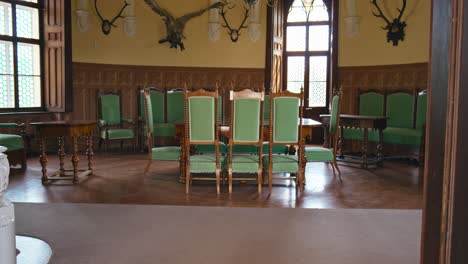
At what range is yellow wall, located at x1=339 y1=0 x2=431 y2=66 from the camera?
24.0ft

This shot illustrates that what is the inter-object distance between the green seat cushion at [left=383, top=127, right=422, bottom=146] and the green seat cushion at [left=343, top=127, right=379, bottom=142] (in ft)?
0.55

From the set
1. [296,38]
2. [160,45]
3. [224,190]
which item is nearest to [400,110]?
[296,38]

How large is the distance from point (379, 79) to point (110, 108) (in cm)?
505

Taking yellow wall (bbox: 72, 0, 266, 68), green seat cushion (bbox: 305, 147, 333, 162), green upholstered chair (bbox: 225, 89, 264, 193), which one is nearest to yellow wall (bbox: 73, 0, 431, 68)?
yellow wall (bbox: 72, 0, 266, 68)

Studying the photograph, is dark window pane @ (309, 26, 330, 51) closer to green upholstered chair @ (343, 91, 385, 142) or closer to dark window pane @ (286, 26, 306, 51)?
dark window pane @ (286, 26, 306, 51)

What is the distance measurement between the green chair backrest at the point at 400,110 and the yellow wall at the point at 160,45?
273cm

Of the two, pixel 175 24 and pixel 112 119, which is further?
pixel 175 24

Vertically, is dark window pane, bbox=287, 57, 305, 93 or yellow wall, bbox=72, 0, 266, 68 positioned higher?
yellow wall, bbox=72, 0, 266, 68

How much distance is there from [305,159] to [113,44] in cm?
505

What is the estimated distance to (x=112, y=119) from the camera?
7.96m

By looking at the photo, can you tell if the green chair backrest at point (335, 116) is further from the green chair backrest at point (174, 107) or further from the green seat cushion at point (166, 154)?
the green chair backrest at point (174, 107)

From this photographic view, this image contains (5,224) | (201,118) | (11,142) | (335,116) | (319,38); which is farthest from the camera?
(319,38)

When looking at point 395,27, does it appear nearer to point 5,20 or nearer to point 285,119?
point 285,119

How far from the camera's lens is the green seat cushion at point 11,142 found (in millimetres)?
5610
